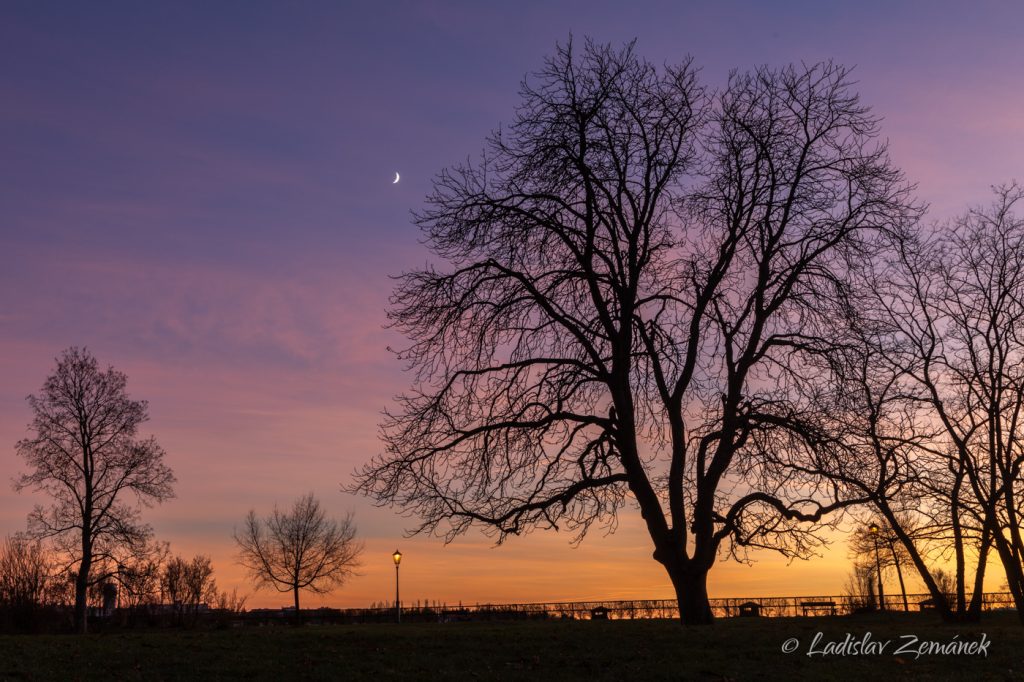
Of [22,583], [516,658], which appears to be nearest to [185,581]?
[22,583]

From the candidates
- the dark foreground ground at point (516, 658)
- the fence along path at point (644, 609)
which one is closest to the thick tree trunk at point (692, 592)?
the dark foreground ground at point (516, 658)

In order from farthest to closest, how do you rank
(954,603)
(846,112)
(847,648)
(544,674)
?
(954,603) < (846,112) < (847,648) < (544,674)

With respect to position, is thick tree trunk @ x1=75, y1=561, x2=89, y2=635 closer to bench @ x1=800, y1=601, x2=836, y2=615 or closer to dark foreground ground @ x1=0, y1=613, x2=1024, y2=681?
dark foreground ground @ x1=0, y1=613, x2=1024, y2=681

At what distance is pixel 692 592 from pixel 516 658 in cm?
659

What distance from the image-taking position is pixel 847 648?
55.0ft

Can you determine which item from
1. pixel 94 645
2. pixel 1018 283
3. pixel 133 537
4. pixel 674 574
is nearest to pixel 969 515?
pixel 1018 283

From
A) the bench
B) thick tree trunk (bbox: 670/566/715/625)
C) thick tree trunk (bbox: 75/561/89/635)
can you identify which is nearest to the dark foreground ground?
thick tree trunk (bbox: 670/566/715/625)

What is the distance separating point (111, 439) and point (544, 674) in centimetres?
3958

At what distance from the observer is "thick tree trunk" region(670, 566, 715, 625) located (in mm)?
20719

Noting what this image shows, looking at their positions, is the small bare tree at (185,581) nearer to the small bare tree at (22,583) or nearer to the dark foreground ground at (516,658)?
the small bare tree at (22,583)

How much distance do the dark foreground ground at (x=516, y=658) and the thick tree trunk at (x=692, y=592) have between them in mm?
1760

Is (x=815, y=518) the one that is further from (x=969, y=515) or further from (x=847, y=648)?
(x=969, y=515)

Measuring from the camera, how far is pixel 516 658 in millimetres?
15672

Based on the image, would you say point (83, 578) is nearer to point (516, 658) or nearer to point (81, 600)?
point (81, 600)
